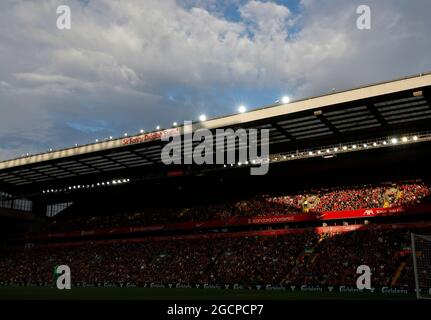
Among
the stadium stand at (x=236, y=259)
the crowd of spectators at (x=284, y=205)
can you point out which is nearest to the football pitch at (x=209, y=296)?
the stadium stand at (x=236, y=259)

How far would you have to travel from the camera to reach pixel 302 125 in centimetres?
4497

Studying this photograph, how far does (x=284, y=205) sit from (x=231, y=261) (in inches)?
376

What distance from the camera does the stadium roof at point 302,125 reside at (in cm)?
3781

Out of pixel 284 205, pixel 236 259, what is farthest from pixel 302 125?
pixel 236 259

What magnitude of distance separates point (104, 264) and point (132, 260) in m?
3.83

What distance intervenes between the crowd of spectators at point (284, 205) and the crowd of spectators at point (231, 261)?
3426 millimetres

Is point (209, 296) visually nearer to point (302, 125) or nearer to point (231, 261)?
point (231, 261)

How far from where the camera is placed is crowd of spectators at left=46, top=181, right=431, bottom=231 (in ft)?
149

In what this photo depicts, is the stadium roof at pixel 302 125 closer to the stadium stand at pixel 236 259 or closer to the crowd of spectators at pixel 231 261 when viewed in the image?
the stadium stand at pixel 236 259

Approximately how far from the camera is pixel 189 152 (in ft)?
171

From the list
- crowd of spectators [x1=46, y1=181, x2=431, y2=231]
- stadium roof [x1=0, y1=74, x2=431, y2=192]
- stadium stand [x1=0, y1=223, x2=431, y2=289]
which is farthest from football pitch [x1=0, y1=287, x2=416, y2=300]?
stadium roof [x1=0, y1=74, x2=431, y2=192]

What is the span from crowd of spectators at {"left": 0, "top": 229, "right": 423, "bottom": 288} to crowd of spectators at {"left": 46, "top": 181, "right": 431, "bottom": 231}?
3426mm

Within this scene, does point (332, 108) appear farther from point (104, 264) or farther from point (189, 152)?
point (104, 264)
